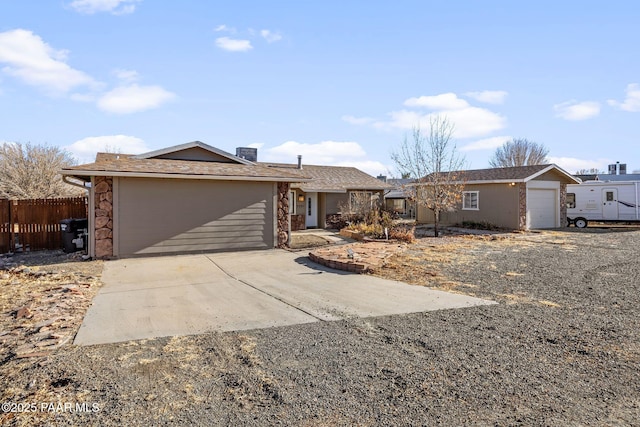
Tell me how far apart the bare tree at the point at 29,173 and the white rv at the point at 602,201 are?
93.4 ft

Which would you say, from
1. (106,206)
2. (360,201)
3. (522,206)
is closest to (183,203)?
(106,206)

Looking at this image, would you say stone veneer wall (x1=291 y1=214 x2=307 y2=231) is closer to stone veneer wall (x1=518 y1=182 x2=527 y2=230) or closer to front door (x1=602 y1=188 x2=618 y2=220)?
stone veneer wall (x1=518 y1=182 x2=527 y2=230)

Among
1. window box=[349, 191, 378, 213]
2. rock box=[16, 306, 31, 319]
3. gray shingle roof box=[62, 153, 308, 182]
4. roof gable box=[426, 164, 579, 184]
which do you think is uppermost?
roof gable box=[426, 164, 579, 184]

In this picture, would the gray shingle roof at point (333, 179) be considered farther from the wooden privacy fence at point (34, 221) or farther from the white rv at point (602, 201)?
the white rv at point (602, 201)

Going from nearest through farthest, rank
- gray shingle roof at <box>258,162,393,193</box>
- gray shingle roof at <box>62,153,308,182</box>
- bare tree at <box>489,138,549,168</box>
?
gray shingle roof at <box>62,153,308,182</box> → gray shingle roof at <box>258,162,393,193</box> → bare tree at <box>489,138,549,168</box>

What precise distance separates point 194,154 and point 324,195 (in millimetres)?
8793

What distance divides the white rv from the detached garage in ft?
60.8

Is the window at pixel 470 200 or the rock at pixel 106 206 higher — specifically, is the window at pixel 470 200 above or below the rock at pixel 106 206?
above

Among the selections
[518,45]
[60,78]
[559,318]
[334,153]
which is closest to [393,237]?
[518,45]

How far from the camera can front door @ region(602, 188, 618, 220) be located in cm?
2131

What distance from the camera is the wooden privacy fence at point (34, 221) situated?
38.5 feet

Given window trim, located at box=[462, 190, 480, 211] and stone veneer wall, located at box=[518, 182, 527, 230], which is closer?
stone veneer wall, located at box=[518, 182, 527, 230]

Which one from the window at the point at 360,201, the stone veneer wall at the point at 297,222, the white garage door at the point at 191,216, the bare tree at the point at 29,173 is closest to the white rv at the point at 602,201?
the window at the point at 360,201

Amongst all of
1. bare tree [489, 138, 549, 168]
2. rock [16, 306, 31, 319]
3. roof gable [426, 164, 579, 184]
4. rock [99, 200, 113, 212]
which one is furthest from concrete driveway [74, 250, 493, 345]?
bare tree [489, 138, 549, 168]
